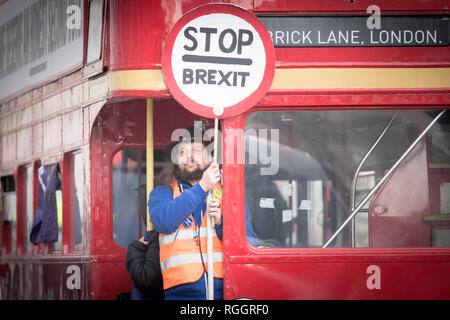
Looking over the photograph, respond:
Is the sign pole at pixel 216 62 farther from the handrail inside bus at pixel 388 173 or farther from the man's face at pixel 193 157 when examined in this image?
the handrail inside bus at pixel 388 173

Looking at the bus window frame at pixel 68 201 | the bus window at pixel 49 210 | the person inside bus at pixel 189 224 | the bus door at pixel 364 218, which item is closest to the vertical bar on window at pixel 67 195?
the bus window frame at pixel 68 201

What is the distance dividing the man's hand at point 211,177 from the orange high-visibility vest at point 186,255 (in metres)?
0.24

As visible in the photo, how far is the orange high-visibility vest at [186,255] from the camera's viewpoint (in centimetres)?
446

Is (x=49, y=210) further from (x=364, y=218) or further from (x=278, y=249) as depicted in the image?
(x=364, y=218)

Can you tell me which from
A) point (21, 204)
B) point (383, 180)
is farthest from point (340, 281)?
point (21, 204)

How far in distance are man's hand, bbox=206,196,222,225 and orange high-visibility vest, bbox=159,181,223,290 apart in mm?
76

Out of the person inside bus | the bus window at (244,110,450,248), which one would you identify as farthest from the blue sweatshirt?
the bus window at (244,110,450,248)

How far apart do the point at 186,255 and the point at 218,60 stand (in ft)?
3.84

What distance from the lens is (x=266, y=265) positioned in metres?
4.32

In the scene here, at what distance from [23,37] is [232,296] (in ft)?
12.3

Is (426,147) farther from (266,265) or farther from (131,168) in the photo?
(131,168)

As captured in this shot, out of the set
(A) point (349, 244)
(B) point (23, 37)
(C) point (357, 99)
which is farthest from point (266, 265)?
(B) point (23, 37)

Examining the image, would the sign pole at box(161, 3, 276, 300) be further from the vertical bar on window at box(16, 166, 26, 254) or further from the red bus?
the vertical bar on window at box(16, 166, 26, 254)
